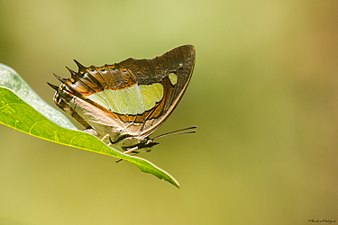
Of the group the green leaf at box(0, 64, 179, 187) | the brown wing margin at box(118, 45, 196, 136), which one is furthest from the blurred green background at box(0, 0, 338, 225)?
the green leaf at box(0, 64, 179, 187)

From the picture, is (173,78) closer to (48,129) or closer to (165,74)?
(165,74)

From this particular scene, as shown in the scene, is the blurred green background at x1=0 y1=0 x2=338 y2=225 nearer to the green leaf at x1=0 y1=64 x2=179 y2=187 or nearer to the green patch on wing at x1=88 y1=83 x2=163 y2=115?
the green patch on wing at x1=88 y1=83 x2=163 y2=115

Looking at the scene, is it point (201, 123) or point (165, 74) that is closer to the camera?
point (165, 74)

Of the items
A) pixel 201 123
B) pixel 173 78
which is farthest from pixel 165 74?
pixel 201 123

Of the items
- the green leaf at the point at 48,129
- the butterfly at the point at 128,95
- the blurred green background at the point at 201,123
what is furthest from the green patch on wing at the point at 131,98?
the blurred green background at the point at 201,123

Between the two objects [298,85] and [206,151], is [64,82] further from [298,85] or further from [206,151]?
[298,85]

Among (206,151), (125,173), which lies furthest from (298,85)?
(125,173)

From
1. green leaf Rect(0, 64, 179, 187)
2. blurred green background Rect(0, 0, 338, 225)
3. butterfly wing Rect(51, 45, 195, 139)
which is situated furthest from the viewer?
blurred green background Rect(0, 0, 338, 225)
